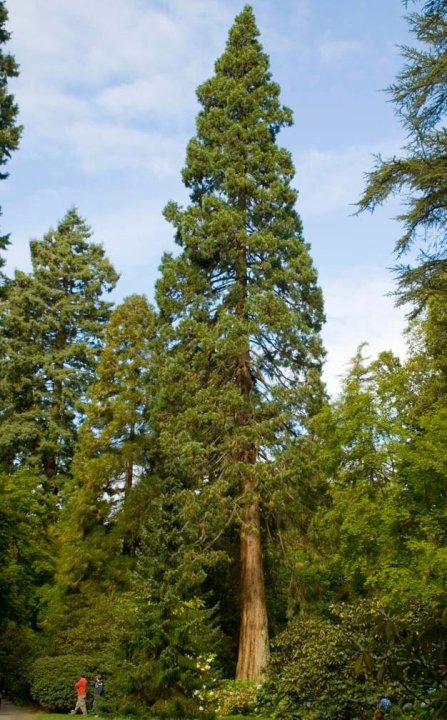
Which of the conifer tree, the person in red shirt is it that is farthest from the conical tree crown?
the person in red shirt

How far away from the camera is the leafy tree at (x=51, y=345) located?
109 ft

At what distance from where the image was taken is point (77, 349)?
117 feet

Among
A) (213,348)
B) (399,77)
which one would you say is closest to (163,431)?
(213,348)

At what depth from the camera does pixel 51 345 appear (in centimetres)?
3691

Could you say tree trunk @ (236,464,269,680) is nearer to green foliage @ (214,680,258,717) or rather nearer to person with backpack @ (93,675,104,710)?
green foliage @ (214,680,258,717)

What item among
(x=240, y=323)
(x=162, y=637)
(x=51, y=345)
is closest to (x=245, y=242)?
(x=240, y=323)

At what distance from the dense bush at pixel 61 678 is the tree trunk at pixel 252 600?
4.88m

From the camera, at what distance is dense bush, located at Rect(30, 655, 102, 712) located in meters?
19.9

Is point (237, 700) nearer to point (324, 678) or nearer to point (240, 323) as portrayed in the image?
point (324, 678)

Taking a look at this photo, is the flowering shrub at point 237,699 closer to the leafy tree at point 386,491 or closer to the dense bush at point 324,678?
the dense bush at point 324,678

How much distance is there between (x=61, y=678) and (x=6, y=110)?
16370mm

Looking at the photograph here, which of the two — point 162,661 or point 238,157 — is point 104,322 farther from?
point 162,661

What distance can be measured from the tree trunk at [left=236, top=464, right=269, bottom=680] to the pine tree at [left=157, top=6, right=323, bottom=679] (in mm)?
31

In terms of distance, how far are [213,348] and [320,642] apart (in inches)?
344
